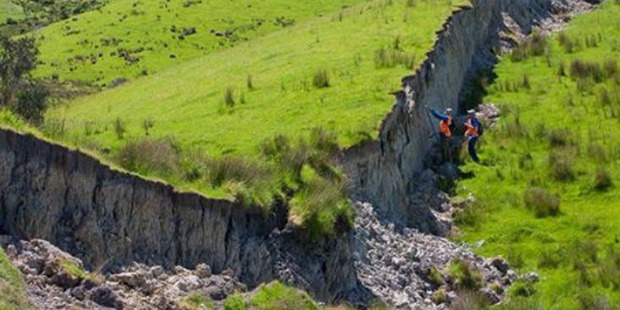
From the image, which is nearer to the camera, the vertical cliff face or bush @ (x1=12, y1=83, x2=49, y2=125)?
bush @ (x1=12, y1=83, x2=49, y2=125)

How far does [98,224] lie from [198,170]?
2.78m

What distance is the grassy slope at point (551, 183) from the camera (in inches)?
929

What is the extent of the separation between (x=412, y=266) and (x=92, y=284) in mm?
9720

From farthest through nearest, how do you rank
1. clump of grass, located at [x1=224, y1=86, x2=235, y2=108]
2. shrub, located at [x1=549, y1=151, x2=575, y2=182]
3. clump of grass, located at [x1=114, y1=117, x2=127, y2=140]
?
shrub, located at [x1=549, y1=151, x2=575, y2=182]
clump of grass, located at [x1=224, y1=86, x2=235, y2=108]
clump of grass, located at [x1=114, y1=117, x2=127, y2=140]

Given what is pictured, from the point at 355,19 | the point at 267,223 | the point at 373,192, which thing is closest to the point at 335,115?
the point at 373,192

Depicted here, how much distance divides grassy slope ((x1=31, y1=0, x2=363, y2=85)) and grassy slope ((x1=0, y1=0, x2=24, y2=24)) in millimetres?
26185

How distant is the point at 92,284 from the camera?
15492 mm

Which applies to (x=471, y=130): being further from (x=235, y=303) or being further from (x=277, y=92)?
(x=235, y=303)

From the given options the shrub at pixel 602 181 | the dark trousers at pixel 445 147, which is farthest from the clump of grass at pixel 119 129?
the shrub at pixel 602 181

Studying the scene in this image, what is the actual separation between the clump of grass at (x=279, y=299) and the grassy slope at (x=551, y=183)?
7.27m

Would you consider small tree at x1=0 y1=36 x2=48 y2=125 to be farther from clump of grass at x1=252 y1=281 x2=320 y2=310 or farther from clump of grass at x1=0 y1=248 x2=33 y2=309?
clump of grass at x1=252 y1=281 x2=320 y2=310

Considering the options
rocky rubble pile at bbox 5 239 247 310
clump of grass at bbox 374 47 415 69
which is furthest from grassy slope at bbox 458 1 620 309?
rocky rubble pile at bbox 5 239 247 310

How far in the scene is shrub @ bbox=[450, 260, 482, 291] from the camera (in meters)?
23.1

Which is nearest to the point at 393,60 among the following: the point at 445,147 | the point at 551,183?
the point at 445,147
